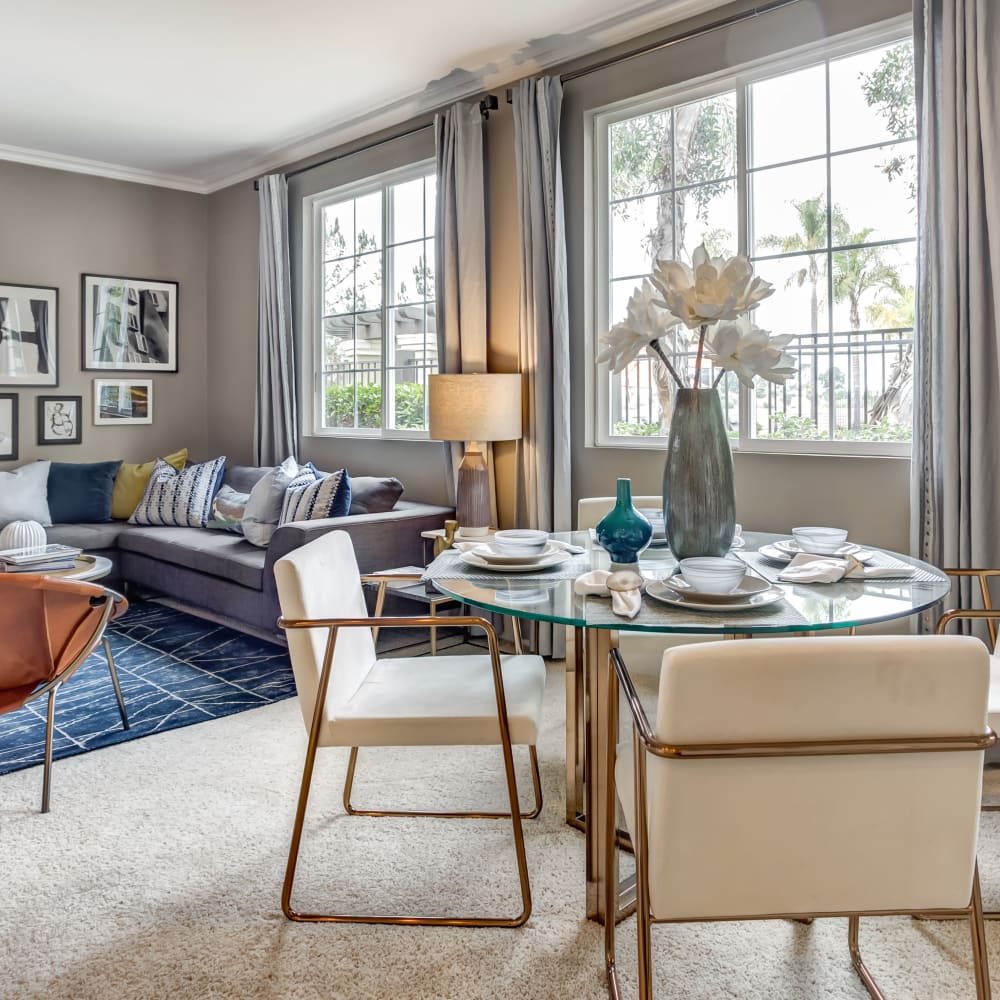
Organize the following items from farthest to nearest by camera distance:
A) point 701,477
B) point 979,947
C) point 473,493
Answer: point 473,493 → point 701,477 → point 979,947

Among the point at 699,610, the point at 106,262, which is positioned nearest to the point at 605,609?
the point at 699,610

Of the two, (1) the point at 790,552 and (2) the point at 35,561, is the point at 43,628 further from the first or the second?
(1) the point at 790,552

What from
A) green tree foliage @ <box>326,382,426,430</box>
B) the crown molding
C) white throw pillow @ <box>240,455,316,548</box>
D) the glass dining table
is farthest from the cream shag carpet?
the crown molding

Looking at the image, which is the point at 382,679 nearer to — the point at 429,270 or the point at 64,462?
the point at 429,270

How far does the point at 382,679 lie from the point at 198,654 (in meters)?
2.17

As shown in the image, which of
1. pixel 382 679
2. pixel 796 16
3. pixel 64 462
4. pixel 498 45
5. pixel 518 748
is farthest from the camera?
pixel 64 462

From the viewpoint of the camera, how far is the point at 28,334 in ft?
18.4

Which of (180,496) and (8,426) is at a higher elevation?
(8,426)

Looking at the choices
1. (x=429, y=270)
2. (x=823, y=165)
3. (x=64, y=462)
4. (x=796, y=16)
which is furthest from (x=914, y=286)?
(x=64, y=462)

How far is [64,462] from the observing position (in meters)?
5.71

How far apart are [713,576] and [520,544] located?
2.12 feet

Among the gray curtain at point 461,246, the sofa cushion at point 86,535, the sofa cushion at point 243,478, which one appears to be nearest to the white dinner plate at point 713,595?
the gray curtain at point 461,246

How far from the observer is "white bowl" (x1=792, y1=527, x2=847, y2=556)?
2.16 meters

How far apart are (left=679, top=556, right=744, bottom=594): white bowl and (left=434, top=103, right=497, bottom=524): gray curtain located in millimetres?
2498
